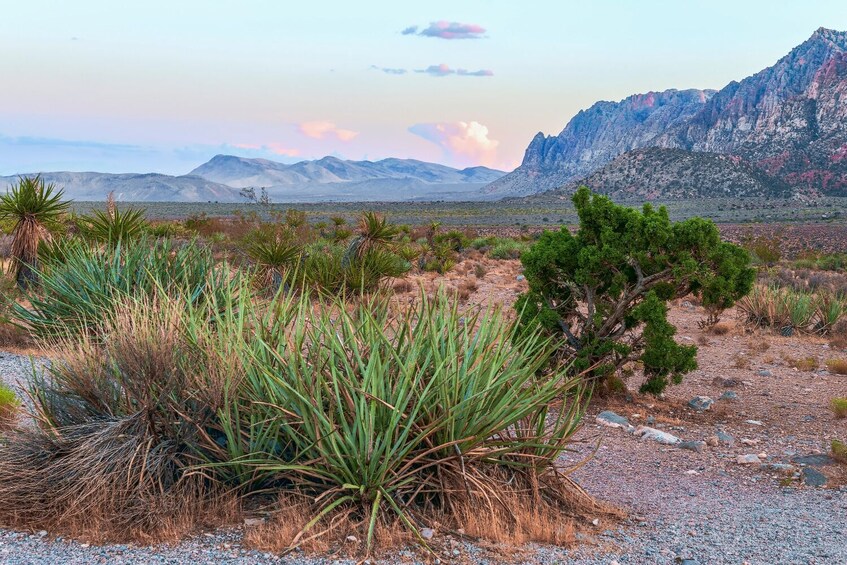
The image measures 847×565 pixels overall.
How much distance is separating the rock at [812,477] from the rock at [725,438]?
3.27 feet

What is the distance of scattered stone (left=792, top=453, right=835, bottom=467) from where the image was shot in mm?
7070

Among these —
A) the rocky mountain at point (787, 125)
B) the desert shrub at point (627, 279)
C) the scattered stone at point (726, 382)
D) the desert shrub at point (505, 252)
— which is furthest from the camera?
the rocky mountain at point (787, 125)

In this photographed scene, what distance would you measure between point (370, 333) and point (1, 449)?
2.57 meters

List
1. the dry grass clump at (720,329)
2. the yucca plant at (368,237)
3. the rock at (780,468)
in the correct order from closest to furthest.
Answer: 1. the rock at (780,468)
2. the dry grass clump at (720,329)
3. the yucca plant at (368,237)

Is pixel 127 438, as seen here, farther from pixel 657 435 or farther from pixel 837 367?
pixel 837 367

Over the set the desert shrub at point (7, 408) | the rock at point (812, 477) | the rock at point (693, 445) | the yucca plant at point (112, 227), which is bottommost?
the rock at point (693, 445)

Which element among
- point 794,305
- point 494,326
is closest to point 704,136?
point 794,305

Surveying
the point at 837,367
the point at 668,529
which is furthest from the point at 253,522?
the point at 837,367

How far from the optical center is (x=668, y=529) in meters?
5.05

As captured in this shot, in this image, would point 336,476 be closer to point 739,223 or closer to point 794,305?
point 794,305

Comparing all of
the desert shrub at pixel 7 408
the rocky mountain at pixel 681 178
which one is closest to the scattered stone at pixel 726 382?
the desert shrub at pixel 7 408

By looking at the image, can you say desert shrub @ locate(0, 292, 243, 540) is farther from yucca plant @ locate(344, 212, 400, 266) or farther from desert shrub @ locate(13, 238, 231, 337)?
yucca plant @ locate(344, 212, 400, 266)

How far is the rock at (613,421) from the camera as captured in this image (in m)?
8.21

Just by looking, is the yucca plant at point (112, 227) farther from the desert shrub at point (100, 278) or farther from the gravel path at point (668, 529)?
the gravel path at point (668, 529)
